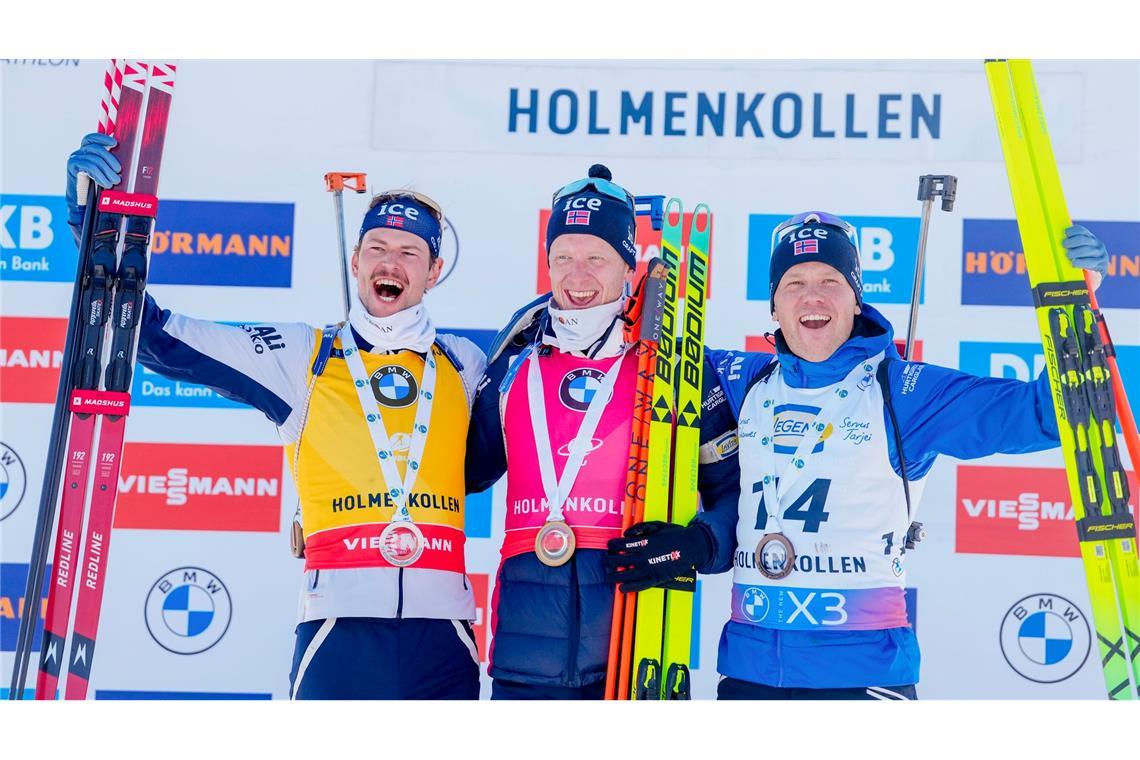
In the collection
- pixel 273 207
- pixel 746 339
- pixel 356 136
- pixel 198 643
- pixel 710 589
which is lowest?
pixel 198 643

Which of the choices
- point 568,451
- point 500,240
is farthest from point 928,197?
point 500,240

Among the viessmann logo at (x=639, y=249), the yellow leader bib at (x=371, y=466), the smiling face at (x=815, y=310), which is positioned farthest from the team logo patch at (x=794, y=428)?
the viessmann logo at (x=639, y=249)

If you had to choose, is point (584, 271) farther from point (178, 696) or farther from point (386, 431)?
point (178, 696)

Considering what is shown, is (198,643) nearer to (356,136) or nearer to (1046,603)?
(356,136)

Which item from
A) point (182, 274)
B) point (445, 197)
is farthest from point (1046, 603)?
point (182, 274)

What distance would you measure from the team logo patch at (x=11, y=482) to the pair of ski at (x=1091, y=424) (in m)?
3.88

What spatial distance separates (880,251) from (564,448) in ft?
6.58

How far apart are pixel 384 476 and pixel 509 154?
1.80 metres

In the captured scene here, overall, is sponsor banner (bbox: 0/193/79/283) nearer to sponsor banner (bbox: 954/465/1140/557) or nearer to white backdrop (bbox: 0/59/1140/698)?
white backdrop (bbox: 0/59/1140/698)

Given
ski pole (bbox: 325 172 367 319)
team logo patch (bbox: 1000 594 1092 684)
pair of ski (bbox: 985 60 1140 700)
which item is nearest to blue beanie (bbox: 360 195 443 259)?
ski pole (bbox: 325 172 367 319)

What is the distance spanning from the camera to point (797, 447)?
119 inches

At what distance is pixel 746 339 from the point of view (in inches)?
178

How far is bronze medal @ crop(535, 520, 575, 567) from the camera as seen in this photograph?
298 cm

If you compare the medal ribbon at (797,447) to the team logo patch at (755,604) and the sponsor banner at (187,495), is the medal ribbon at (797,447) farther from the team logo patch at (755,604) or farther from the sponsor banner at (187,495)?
the sponsor banner at (187,495)
